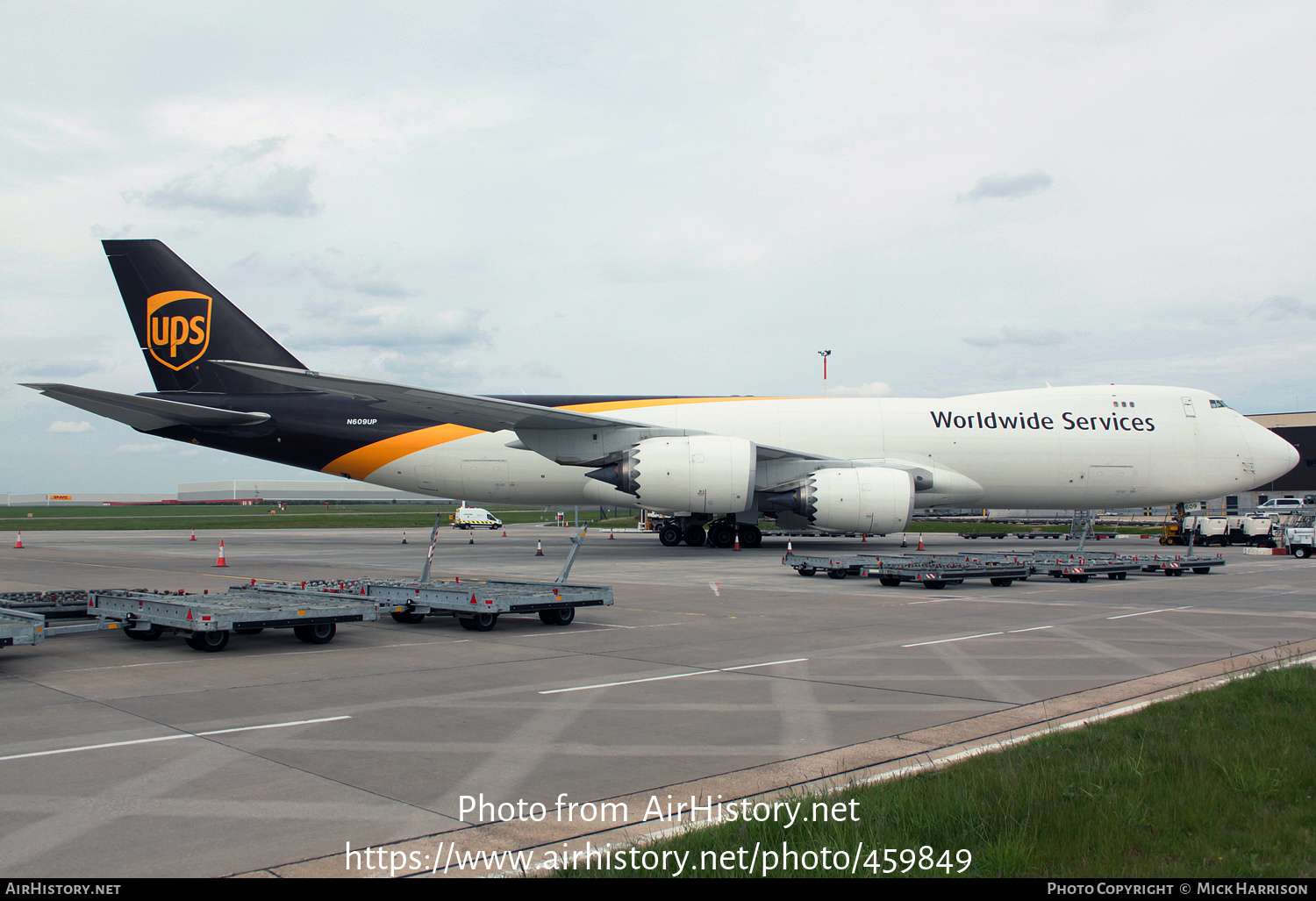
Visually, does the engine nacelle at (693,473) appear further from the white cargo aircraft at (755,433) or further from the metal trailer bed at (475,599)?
the metal trailer bed at (475,599)

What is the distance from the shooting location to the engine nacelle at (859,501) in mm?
23109

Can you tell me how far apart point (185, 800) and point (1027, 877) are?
4.31 metres

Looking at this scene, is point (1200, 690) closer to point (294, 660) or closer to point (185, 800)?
point (185, 800)

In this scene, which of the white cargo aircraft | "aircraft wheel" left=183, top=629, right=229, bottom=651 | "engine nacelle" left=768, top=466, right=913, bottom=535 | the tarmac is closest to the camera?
the tarmac

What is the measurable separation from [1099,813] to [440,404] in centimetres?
1992

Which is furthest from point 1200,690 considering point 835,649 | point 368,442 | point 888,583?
point 368,442

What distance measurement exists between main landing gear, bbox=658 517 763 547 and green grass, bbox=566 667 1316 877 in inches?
869

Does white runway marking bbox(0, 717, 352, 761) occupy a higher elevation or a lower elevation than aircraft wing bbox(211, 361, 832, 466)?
lower

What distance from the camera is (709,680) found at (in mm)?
8258

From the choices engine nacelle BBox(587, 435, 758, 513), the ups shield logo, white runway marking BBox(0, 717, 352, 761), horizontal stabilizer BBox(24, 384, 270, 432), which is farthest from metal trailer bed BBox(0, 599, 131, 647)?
the ups shield logo

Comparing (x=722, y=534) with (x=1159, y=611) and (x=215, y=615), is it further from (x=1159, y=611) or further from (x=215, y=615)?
(x=215, y=615)

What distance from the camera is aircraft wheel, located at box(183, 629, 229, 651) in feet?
31.9

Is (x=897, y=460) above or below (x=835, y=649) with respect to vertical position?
above

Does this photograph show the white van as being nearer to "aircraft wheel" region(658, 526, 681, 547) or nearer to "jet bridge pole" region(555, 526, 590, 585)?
"aircraft wheel" region(658, 526, 681, 547)
